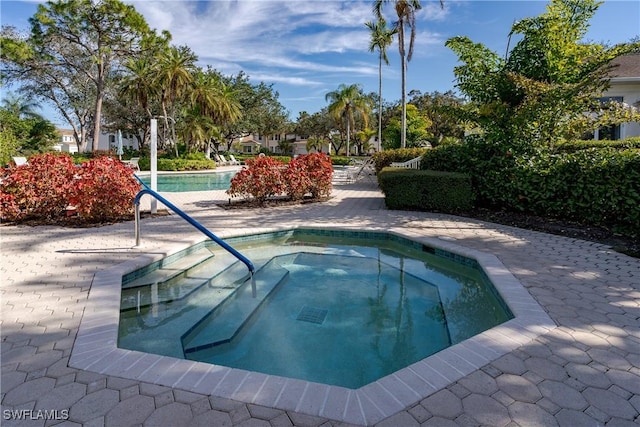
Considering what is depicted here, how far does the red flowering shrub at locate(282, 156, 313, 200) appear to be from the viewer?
10328mm

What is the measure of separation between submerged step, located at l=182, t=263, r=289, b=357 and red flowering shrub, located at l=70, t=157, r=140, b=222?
422cm

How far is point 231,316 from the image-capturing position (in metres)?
3.85

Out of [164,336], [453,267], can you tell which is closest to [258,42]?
[453,267]

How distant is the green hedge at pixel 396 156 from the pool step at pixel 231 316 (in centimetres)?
1170

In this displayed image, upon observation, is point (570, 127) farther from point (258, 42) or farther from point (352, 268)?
point (258, 42)

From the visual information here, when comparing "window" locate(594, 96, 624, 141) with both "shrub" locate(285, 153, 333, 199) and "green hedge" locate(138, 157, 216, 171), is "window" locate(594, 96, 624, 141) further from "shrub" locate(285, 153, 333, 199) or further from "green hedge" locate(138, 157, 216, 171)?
"green hedge" locate(138, 157, 216, 171)

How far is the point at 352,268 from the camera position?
222 inches

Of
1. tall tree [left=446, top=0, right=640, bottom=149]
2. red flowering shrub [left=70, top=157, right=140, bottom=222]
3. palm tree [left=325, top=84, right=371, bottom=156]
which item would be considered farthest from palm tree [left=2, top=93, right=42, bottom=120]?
tall tree [left=446, top=0, right=640, bottom=149]

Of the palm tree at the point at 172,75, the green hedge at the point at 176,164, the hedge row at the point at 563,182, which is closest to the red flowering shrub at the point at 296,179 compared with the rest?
the hedge row at the point at 563,182

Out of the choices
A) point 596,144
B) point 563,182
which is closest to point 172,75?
point 596,144

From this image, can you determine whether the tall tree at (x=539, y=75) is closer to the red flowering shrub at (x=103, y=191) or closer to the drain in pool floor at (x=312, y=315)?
the drain in pool floor at (x=312, y=315)

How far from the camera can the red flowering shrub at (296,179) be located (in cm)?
1033

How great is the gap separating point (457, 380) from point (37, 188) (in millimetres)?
8486

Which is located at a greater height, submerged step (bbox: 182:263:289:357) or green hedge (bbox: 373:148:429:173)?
green hedge (bbox: 373:148:429:173)
